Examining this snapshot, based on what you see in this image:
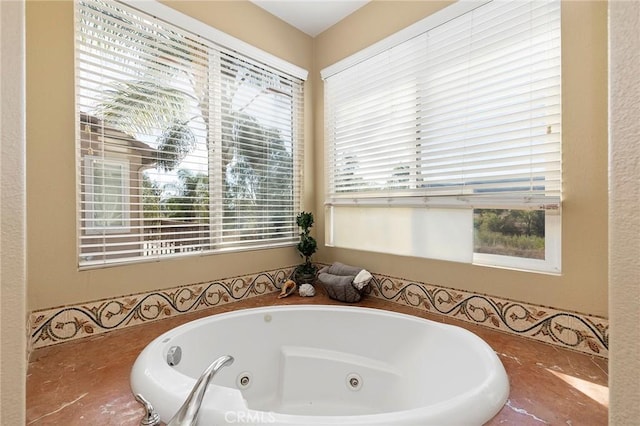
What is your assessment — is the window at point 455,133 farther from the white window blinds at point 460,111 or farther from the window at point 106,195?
the window at point 106,195

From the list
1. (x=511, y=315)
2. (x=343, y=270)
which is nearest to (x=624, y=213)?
(x=511, y=315)

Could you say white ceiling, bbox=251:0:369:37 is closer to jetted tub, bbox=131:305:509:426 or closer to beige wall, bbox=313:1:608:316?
beige wall, bbox=313:1:608:316

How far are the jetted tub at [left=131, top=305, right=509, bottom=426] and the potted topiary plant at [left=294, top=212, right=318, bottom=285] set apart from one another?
38 centimetres

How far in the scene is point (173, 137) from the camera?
1581mm

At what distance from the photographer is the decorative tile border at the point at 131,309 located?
1.22 metres

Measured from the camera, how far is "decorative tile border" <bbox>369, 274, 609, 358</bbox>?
114 centimetres

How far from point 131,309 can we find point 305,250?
1084 mm

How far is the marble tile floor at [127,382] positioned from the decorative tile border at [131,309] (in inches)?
1.8

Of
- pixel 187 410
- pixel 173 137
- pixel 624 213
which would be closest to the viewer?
pixel 624 213

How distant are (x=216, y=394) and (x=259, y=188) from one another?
4.45ft

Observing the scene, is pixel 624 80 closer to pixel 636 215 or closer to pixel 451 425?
pixel 636 215

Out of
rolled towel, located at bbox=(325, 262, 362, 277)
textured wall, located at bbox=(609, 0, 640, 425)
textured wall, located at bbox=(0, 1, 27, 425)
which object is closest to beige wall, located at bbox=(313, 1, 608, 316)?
rolled towel, located at bbox=(325, 262, 362, 277)

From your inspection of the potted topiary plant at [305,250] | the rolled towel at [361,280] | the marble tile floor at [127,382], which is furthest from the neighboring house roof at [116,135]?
the rolled towel at [361,280]

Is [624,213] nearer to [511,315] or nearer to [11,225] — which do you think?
[11,225]
